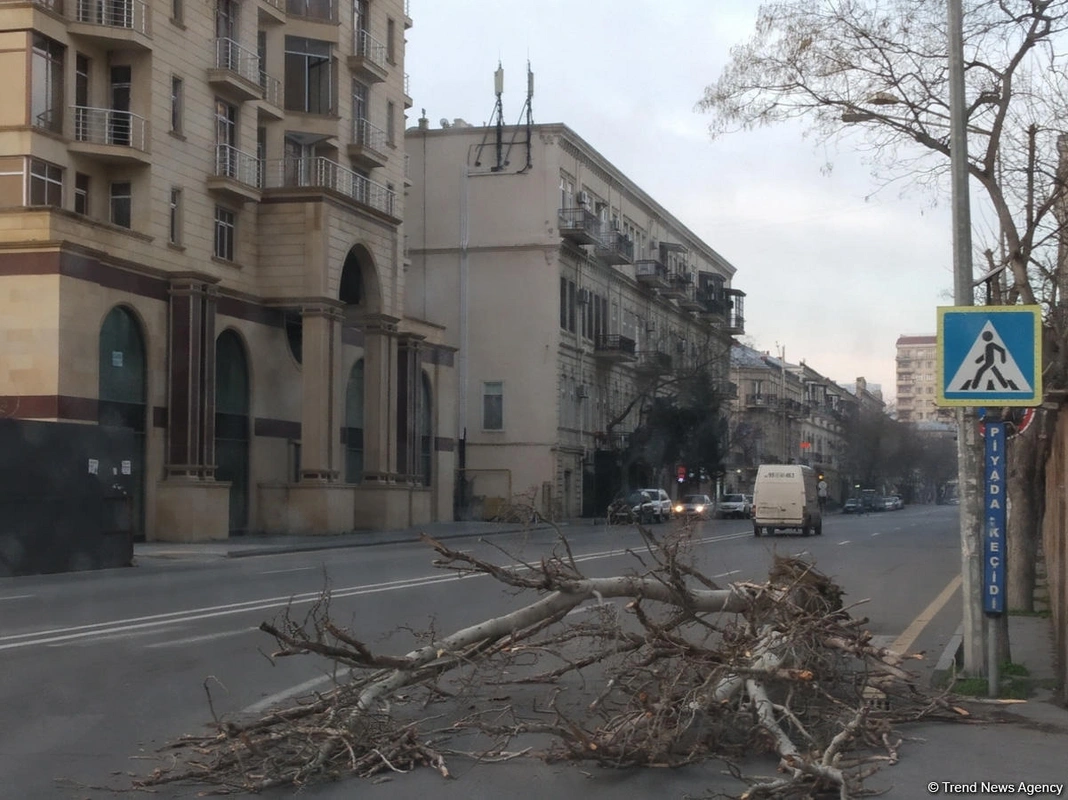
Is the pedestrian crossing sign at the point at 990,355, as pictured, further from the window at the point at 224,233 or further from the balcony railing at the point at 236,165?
the window at the point at 224,233

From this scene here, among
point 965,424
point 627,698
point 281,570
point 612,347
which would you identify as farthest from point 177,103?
point 612,347

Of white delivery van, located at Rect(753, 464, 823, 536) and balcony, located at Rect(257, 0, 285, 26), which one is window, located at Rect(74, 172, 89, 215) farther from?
white delivery van, located at Rect(753, 464, 823, 536)

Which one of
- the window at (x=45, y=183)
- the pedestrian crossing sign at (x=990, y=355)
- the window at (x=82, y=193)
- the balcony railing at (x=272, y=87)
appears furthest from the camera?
the balcony railing at (x=272, y=87)

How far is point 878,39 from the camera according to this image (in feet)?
55.0

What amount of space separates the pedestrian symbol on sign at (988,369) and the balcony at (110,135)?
28.8 m

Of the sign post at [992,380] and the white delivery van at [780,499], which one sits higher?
the sign post at [992,380]

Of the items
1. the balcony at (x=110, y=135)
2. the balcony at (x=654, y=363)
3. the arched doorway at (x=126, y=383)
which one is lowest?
the arched doorway at (x=126, y=383)

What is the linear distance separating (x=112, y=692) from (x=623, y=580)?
4451mm

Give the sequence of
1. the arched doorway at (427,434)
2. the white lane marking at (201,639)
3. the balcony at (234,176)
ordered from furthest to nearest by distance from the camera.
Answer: the arched doorway at (427,434)
the balcony at (234,176)
the white lane marking at (201,639)

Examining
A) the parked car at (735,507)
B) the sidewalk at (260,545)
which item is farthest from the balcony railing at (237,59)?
the parked car at (735,507)

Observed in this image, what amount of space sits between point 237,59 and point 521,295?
25.0 m

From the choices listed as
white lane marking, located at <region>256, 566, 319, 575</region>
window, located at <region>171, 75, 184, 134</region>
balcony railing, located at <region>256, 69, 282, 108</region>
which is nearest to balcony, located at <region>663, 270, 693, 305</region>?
balcony railing, located at <region>256, 69, 282, 108</region>

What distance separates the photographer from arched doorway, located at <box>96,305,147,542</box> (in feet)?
113

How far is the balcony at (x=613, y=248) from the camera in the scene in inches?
2729
